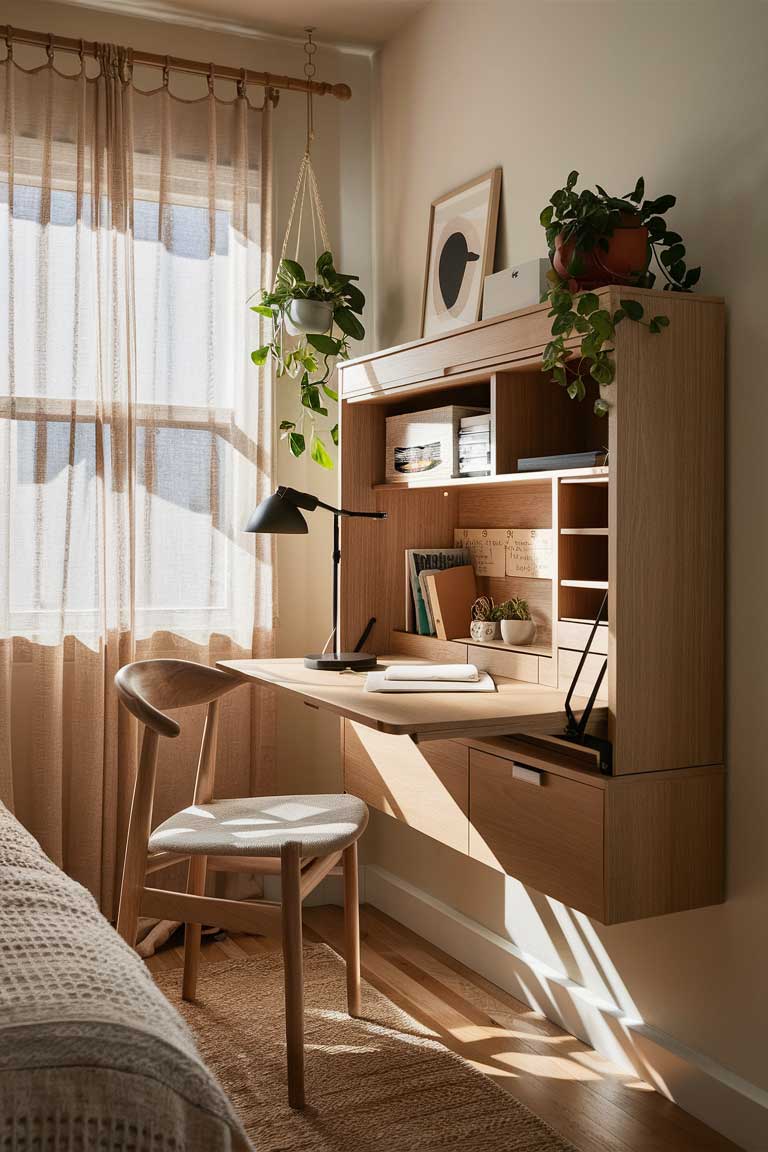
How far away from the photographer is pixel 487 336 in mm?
2287

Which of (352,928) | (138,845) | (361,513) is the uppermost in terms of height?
(361,513)

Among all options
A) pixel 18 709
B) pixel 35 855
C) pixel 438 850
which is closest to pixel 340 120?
pixel 18 709

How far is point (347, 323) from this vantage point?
3160mm

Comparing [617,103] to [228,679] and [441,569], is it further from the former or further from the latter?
[228,679]

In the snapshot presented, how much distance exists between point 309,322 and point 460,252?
0.49m

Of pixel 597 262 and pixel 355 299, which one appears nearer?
pixel 597 262

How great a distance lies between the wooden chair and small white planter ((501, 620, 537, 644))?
1.78ft

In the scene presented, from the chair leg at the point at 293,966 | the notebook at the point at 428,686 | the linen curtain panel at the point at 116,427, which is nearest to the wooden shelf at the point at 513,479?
the notebook at the point at 428,686

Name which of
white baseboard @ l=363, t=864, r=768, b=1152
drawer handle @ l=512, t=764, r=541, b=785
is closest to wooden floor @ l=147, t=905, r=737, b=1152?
white baseboard @ l=363, t=864, r=768, b=1152

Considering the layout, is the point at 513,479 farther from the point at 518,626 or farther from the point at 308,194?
the point at 308,194

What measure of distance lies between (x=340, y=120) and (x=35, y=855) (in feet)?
8.90

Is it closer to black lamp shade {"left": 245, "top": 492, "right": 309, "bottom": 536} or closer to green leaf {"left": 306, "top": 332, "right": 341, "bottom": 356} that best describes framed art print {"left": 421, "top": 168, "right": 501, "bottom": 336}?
green leaf {"left": 306, "top": 332, "right": 341, "bottom": 356}

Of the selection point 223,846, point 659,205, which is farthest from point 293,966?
point 659,205

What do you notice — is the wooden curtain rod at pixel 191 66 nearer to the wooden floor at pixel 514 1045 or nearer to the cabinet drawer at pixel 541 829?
the cabinet drawer at pixel 541 829
